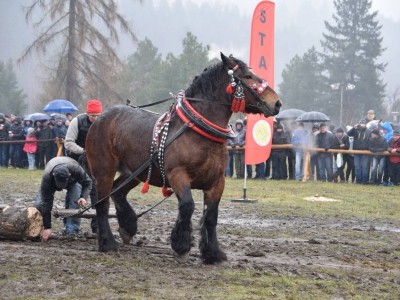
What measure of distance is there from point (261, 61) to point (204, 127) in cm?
686

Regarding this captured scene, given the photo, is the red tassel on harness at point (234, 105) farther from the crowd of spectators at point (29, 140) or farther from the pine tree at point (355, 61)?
the pine tree at point (355, 61)

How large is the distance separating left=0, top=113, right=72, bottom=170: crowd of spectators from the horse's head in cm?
1662

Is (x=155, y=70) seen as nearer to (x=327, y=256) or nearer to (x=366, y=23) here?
(x=366, y=23)

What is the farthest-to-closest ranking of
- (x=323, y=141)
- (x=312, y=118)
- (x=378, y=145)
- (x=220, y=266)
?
1. (x=312, y=118)
2. (x=323, y=141)
3. (x=378, y=145)
4. (x=220, y=266)

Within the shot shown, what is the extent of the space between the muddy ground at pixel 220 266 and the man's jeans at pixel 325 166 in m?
10.3

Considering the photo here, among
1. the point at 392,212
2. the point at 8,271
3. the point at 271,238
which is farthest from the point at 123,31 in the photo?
the point at 8,271

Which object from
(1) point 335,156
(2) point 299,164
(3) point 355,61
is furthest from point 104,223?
(3) point 355,61

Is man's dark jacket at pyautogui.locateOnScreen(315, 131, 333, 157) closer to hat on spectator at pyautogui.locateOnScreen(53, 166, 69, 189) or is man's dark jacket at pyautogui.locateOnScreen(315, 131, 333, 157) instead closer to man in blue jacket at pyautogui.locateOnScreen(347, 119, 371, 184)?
man in blue jacket at pyautogui.locateOnScreen(347, 119, 371, 184)

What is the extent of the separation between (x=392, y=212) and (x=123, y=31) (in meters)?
23.7

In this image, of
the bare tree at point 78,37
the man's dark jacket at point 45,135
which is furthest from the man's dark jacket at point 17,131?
the bare tree at point 78,37

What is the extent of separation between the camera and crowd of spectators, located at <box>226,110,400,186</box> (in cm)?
1989

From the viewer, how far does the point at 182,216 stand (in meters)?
7.23

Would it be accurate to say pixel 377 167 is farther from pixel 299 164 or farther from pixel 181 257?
pixel 181 257

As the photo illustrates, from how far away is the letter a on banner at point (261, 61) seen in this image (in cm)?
1372
